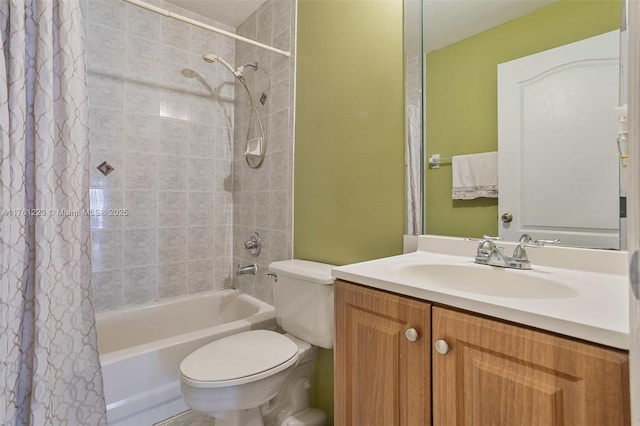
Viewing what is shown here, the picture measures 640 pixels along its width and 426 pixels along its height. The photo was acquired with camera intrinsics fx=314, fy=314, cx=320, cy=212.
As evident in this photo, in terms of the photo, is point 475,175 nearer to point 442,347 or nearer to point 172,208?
point 442,347

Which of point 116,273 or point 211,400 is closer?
point 211,400

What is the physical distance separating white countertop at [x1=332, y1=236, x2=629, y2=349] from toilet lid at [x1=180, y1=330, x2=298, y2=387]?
21.2 inches

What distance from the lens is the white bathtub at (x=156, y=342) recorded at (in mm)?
1310

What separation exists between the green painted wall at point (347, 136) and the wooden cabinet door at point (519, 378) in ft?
2.16

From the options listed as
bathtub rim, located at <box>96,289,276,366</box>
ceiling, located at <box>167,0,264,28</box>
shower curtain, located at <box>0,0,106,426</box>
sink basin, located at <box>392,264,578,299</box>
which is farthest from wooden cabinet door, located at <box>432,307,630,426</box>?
ceiling, located at <box>167,0,264,28</box>

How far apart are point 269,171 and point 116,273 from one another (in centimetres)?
110

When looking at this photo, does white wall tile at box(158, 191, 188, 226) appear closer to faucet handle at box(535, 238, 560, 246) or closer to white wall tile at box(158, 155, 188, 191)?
white wall tile at box(158, 155, 188, 191)

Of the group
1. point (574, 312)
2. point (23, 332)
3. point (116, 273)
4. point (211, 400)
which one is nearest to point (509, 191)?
point (574, 312)

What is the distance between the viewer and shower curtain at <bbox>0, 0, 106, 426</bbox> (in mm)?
1083

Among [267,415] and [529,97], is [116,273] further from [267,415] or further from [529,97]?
[529,97]

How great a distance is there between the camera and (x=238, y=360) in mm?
1204

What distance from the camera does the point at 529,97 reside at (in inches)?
40.3

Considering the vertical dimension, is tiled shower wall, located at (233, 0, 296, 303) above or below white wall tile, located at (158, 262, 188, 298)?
above

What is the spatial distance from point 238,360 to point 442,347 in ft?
2.75
